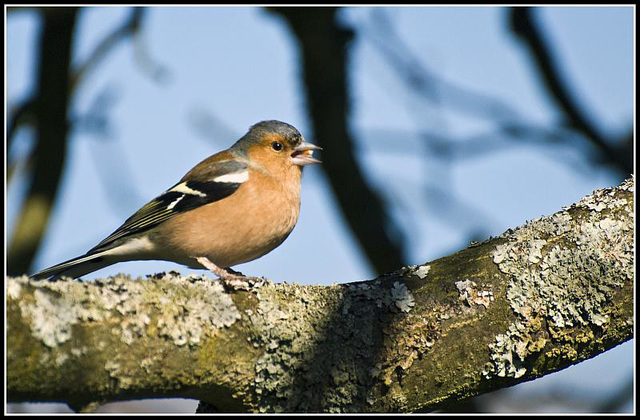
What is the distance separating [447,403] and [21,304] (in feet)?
5.70

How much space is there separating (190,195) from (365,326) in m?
2.45

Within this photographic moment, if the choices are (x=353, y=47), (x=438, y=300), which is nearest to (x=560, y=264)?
(x=438, y=300)

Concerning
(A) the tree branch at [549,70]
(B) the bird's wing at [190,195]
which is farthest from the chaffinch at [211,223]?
(A) the tree branch at [549,70]

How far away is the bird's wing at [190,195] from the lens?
4.81m

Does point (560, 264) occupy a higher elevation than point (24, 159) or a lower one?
lower

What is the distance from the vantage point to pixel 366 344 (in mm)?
2926

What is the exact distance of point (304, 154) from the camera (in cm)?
553

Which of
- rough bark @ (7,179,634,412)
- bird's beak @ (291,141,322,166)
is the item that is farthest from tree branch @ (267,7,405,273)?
rough bark @ (7,179,634,412)

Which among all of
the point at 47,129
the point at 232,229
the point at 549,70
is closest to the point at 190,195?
the point at 232,229

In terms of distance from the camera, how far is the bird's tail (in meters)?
Answer: 4.24

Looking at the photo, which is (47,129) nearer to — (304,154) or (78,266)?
(78,266)

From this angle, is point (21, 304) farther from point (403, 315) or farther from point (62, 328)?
point (403, 315)

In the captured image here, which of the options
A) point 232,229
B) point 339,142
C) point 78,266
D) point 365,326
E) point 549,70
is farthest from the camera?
point 339,142

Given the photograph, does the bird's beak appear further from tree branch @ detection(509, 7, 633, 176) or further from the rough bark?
the rough bark
